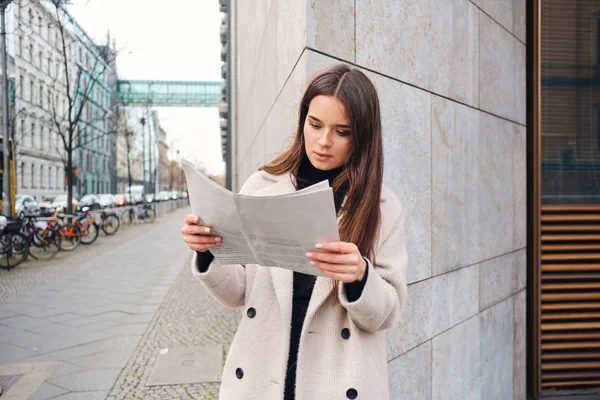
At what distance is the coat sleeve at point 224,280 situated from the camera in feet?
5.51

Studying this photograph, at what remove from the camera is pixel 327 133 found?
5.37 ft

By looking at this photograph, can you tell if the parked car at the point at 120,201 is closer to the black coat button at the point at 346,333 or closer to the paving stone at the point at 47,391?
the paving stone at the point at 47,391

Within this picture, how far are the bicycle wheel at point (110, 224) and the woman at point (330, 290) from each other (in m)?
18.0

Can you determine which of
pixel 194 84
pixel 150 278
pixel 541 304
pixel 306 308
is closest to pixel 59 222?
pixel 150 278

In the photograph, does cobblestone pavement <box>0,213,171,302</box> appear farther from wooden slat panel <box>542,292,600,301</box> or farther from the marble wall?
wooden slat panel <box>542,292,600,301</box>

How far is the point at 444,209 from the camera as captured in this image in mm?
3514

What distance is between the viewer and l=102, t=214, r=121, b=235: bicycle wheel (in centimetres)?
1887

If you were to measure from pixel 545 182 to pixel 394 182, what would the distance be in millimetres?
2300

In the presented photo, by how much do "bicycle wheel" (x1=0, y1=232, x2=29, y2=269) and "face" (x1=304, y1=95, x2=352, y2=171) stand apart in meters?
10.3

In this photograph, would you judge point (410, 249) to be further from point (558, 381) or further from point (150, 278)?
point (150, 278)

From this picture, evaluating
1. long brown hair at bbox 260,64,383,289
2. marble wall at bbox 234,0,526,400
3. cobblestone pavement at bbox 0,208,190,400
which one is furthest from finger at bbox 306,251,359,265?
cobblestone pavement at bbox 0,208,190,400

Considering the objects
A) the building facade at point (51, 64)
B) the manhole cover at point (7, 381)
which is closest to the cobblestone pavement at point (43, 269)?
the manhole cover at point (7, 381)

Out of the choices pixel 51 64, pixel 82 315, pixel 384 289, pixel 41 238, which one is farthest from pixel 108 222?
pixel 384 289

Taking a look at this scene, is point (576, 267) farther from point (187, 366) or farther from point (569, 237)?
point (187, 366)
